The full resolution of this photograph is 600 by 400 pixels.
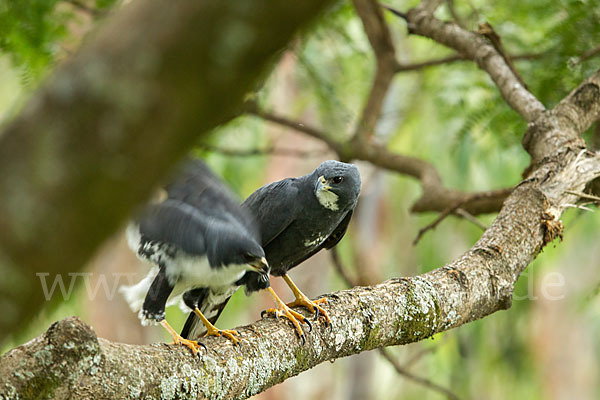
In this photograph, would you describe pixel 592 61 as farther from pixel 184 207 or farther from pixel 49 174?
pixel 49 174

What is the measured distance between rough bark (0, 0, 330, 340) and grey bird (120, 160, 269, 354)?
4.22 feet

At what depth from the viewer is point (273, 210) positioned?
11.0ft

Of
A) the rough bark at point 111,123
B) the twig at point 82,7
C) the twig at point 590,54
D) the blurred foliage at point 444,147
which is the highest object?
the rough bark at point 111,123

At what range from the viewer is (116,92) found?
83 centimetres

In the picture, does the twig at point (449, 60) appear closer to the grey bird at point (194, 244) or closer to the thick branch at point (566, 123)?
the thick branch at point (566, 123)

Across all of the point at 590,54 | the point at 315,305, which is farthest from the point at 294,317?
the point at 590,54

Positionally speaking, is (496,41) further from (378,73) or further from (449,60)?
(378,73)

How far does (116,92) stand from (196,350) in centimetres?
155

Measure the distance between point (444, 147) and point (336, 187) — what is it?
4.64m

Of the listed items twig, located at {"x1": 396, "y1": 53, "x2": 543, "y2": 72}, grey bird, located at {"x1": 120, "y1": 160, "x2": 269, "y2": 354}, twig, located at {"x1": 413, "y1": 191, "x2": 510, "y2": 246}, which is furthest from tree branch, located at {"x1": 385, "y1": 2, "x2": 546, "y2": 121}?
grey bird, located at {"x1": 120, "y1": 160, "x2": 269, "y2": 354}

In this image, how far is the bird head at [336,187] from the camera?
3334 millimetres

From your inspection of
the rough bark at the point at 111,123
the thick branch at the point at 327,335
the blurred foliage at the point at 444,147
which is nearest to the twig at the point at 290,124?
the blurred foliage at the point at 444,147

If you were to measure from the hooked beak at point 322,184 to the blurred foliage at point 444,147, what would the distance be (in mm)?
626

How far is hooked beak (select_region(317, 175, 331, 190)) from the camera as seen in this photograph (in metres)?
3.32
